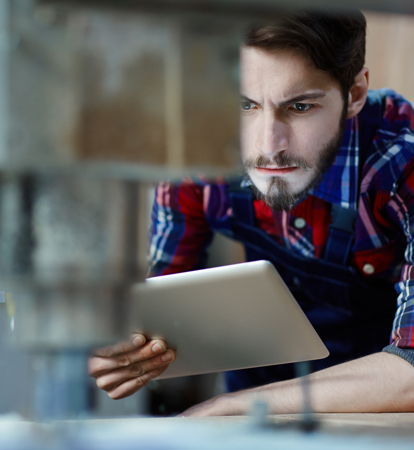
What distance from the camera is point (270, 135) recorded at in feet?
3.58

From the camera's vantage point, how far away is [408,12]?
15.9 inches

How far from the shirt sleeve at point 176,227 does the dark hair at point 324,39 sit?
462 millimetres

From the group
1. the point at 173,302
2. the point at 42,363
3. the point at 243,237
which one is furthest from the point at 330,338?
the point at 42,363

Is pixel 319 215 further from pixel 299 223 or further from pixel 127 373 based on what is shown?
pixel 127 373

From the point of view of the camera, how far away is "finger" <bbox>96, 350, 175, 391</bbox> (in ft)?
3.56

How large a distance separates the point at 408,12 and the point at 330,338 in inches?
49.9

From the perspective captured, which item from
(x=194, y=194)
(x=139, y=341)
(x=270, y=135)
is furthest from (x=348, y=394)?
(x=194, y=194)

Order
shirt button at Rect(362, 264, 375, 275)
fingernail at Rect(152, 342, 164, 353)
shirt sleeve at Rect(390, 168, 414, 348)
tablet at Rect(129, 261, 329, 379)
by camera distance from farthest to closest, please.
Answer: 1. shirt button at Rect(362, 264, 375, 275)
2. shirt sleeve at Rect(390, 168, 414, 348)
3. fingernail at Rect(152, 342, 164, 353)
4. tablet at Rect(129, 261, 329, 379)

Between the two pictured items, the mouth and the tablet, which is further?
the mouth

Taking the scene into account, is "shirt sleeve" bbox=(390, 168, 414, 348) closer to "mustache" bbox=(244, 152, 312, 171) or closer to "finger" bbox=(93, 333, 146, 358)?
"mustache" bbox=(244, 152, 312, 171)

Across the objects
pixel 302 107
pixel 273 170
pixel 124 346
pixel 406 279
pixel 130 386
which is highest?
pixel 302 107

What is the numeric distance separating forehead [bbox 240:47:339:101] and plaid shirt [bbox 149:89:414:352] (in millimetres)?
258

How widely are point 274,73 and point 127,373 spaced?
26.8 inches

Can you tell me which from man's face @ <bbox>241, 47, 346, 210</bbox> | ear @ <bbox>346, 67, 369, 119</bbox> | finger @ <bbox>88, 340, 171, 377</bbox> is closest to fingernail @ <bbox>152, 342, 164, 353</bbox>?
finger @ <bbox>88, 340, 171, 377</bbox>
